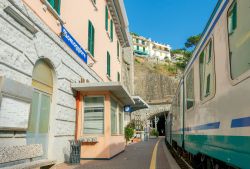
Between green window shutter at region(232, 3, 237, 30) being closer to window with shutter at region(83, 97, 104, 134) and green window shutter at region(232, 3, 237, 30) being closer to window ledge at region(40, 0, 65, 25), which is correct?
window ledge at region(40, 0, 65, 25)

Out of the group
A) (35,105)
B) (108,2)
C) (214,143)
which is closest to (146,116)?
(108,2)

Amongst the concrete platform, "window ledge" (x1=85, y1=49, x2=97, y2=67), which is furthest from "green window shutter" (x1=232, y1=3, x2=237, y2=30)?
"window ledge" (x1=85, y1=49, x2=97, y2=67)

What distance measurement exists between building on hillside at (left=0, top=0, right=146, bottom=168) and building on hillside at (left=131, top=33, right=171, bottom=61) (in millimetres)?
91314

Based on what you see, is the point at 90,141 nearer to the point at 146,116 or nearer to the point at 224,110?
the point at 224,110

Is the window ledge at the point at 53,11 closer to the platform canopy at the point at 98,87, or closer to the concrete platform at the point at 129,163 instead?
the platform canopy at the point at 98,87

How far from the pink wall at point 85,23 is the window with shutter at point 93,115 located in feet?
9.26

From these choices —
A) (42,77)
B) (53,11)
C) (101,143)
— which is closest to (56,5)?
(53,11)

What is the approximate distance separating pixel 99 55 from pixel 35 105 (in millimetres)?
8225

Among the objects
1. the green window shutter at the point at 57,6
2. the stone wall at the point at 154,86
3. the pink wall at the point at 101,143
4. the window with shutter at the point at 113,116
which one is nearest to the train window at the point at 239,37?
the green window shutter at the point at 57,6

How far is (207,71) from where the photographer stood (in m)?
5.07

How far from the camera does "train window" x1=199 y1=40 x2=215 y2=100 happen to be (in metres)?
4.66

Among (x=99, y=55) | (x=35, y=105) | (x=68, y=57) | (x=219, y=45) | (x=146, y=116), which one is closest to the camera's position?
(x=219, y=45)

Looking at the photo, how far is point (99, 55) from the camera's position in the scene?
52.1 ft

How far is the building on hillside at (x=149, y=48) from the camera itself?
351ft
